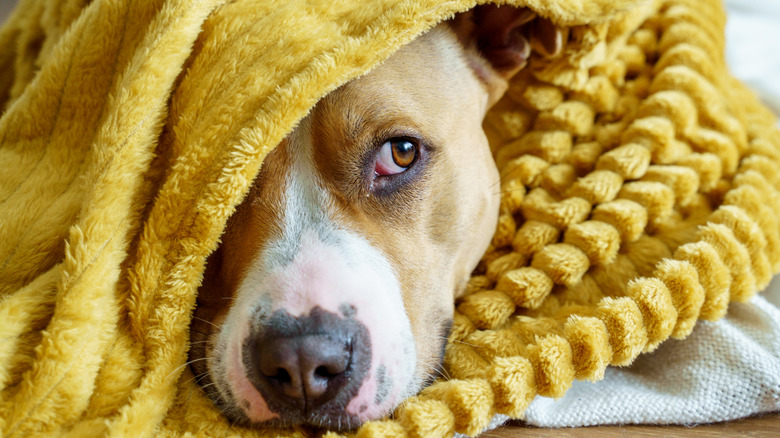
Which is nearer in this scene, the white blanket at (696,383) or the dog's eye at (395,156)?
the white blanket at (696,383)

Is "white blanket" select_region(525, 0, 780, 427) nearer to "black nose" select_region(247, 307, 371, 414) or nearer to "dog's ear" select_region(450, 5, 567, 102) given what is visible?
"black nose" select_region(247, 307, 371, 414)

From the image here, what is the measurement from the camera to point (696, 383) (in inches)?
60.1

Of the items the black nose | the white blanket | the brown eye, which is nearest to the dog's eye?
the brown eye

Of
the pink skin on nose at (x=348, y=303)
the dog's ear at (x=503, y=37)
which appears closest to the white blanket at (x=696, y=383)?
the pink skin on nose at (x=348, y=303)

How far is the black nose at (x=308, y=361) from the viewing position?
4.18 ft

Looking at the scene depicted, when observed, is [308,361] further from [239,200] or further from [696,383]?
[696,383]

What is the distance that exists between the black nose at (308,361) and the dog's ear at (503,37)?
103 cm

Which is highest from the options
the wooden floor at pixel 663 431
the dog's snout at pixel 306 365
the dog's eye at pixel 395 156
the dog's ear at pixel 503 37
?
the dog's ear at pixel 503 37

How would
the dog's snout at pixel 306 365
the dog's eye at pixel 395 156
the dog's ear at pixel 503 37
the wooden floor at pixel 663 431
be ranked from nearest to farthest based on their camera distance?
the dog's snout at pixel 306 365, the wooden floor at pixel 663 431, the dog's eye at pixel 395 156, the dog's ear at pixel 503 37

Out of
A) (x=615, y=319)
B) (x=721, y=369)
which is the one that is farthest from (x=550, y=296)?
(x=721, y=369)

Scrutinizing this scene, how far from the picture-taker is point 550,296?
1.71m

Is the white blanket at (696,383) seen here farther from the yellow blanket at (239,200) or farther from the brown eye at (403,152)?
the brown eye at (403,152)

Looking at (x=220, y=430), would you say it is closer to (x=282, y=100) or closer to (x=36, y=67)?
(x=282, y=100)

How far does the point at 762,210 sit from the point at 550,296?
0.61 metres
